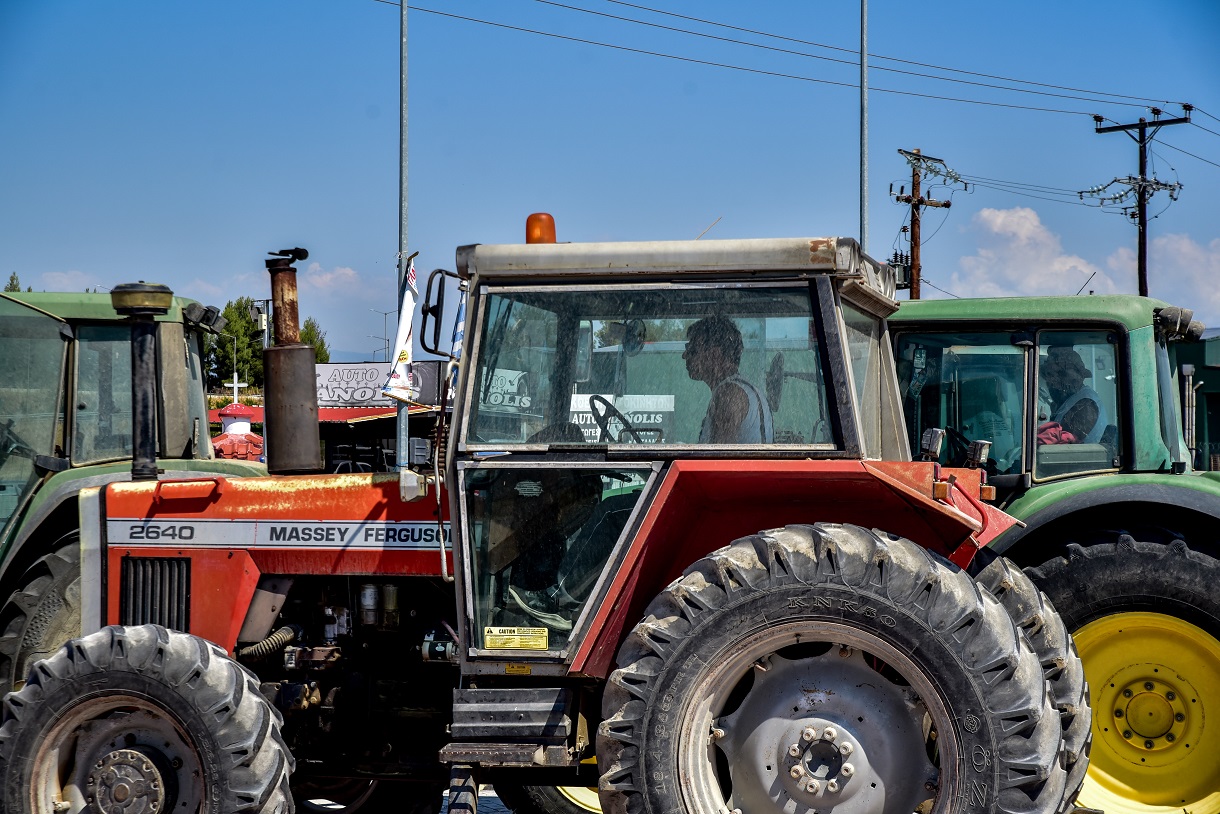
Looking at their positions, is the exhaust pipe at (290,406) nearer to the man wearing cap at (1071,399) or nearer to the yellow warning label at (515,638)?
the yellow warning label at (515,638)

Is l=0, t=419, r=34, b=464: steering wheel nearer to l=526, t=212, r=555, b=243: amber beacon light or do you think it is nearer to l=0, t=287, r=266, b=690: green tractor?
l=0, t=287, r=266, b=690: green tractor

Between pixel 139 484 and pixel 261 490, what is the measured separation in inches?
22.9

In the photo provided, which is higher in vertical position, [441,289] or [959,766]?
[441,289]

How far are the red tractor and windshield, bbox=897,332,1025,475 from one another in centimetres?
248

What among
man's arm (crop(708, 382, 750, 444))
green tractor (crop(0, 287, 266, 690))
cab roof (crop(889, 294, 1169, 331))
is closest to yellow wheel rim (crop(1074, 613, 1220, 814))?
cab roof (crop(889, 294, 1169, 331))

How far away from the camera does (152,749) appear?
440 cm

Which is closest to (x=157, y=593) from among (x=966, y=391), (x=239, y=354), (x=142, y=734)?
(x=142, y=734)

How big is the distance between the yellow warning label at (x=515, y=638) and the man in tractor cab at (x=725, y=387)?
0.89m

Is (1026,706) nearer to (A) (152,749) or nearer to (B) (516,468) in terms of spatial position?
(B) (516,468)

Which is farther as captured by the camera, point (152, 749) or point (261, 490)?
point (261, 490)

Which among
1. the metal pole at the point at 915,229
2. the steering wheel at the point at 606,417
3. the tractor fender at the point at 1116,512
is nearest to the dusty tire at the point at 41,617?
the steering wheel at the point at 606,417

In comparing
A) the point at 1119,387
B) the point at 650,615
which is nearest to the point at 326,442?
the point at 1119,387

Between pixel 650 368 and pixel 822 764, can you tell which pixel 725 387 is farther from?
pixel 822 764

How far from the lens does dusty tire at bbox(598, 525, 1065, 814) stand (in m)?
3.73
